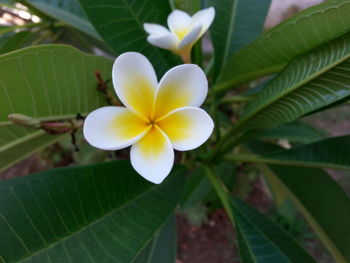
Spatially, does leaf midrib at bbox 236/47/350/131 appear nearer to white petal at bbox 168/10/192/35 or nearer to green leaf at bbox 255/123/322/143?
white petal at bbox 168/10/192/35

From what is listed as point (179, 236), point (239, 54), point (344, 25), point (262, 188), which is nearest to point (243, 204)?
point (239, 54)

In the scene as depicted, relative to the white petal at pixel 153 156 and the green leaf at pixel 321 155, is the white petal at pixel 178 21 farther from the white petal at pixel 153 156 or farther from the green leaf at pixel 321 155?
the green leaf at pixel 321 155

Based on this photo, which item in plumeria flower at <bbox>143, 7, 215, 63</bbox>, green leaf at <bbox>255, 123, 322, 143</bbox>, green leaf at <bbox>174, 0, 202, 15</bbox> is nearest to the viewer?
plumeria flower at <bbox>143, 7, 215, 63</bbox>

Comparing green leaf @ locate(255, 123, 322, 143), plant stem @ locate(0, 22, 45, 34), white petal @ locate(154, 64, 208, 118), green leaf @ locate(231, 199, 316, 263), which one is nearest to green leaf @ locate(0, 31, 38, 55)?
plant stem @ locate(0, 22, 45, 34)

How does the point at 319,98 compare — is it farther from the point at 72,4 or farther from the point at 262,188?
the point at 262,188

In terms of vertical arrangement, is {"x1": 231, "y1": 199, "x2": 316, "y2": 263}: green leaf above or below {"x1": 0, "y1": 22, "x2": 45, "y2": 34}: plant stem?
below

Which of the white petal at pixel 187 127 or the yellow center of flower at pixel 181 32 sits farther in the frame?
the yellow center of flower at pixel 181 32

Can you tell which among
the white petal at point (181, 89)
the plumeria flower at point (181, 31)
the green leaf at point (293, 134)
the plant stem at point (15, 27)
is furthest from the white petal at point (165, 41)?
the green leaf at point (293, 134)
